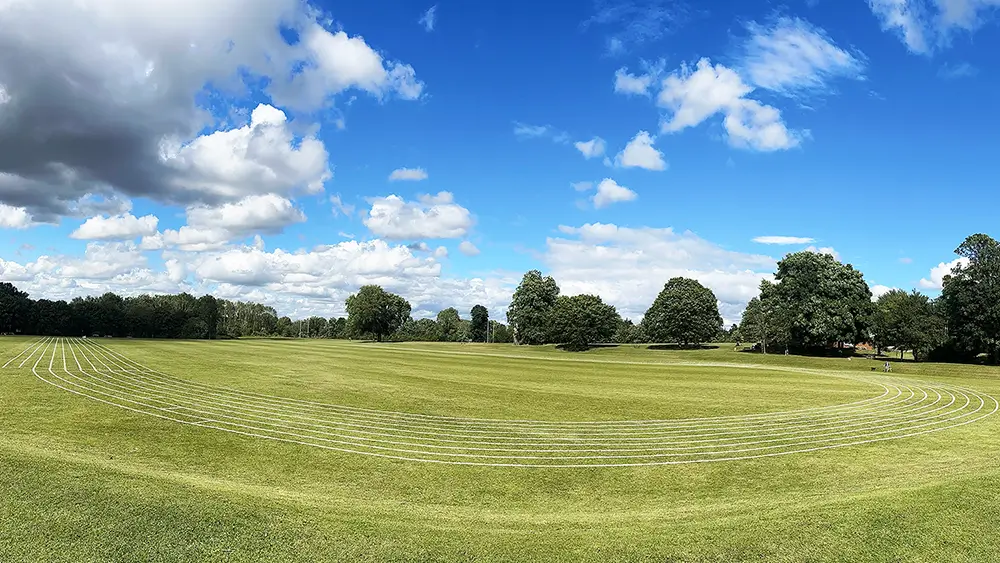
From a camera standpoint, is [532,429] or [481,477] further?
[532,429]

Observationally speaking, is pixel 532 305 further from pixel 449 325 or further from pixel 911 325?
pixel 449 325

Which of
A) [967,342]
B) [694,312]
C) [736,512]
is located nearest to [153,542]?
[736,512]

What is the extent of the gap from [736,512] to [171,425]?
16.7 m

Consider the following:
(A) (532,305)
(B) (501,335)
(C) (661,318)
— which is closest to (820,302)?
(C) (661,318)

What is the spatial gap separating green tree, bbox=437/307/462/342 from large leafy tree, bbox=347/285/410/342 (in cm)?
A: 3731

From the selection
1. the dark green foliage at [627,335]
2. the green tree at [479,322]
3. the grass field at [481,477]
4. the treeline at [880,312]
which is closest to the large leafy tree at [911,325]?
the treeline at [880,312]

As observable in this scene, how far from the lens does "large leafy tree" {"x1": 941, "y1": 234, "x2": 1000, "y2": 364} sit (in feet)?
183

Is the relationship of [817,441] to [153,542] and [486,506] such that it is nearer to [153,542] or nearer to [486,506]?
[486,506]

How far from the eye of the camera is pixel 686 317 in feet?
291

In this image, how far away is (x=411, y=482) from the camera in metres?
13.0

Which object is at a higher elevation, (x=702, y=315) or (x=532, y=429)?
(x=702, y=315)

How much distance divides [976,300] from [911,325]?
5.97 metres

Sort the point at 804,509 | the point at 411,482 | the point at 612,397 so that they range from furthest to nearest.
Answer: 1. the point at 612,397
2. the point at 411,482
3. the point at 804,509

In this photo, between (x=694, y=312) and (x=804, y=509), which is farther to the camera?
(x=694, y=312)
